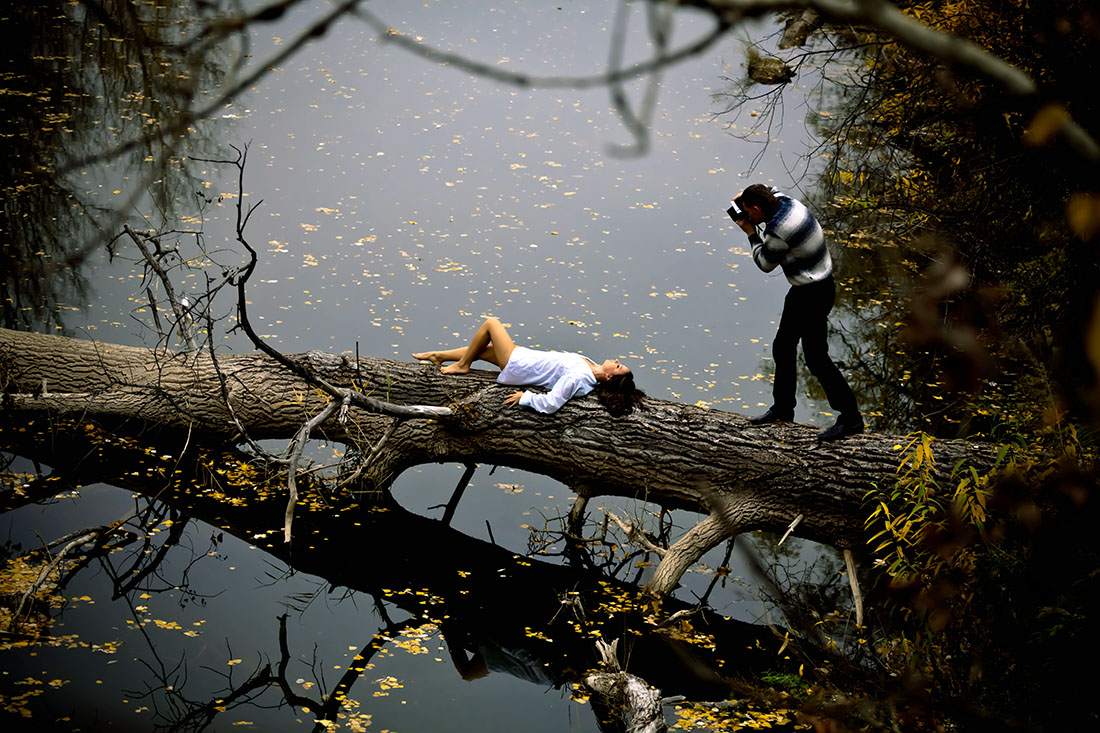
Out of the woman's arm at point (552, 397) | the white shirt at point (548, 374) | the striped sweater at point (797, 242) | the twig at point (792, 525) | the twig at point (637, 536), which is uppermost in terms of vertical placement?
the striped sweater at point (797, 242)

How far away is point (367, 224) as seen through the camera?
11031 millimetres

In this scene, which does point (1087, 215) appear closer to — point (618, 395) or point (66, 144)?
point (618, 395)

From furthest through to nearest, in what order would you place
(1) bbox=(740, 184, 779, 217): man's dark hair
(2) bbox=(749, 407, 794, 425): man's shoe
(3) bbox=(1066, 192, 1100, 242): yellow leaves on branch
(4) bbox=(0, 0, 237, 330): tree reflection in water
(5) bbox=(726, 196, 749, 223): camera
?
(4) bbox=(0, 0, 237, 330): tree reflection in water < (2) bbox=(749, 407, 794, 425): man's shoe < (5) bbox=(726, 196, 749, 223): camera < (1) bbox=(740, 184, 779, 217): man's dark hair < (3) bbox=(1066, 192, 1100, 242): yellow leaves on branch

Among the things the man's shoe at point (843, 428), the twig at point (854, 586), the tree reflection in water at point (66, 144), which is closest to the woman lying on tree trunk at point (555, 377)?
the man's shoe at point (843, 428)

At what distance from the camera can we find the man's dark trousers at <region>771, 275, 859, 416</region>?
6277 millimetres

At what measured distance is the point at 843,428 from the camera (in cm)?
657

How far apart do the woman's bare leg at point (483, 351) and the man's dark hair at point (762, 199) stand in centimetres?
191

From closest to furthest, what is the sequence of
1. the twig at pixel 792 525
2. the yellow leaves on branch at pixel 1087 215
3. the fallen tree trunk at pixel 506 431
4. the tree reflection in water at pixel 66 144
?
the yellow leaves on branch at pixel 1087 215 → the twig at pixel 792 525 → the fallen tree trunk at pixel 506 431 → the tree reflection in water at pixel 66 144

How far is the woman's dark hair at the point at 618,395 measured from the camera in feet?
22.4

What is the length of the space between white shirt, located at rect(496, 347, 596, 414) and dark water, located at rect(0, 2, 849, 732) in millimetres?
962

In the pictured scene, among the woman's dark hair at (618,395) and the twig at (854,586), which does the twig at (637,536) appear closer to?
the woman's dark hair at (618,395)

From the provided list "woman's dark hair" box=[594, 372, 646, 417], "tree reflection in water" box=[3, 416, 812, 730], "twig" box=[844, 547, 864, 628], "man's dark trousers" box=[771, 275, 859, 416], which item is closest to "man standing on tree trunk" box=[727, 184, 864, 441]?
"man's dark trousers" box=[771, 275, 859, 416]

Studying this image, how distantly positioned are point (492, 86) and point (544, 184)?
4196 mm

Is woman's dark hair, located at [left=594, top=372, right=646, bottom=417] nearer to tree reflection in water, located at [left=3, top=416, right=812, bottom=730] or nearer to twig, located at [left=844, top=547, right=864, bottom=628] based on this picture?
tree reflection in water, located at [left=3, top=416, right=812, bottom=730]
